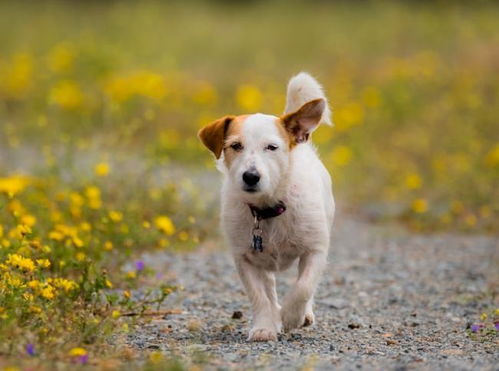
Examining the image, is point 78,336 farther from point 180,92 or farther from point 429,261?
point 180,92

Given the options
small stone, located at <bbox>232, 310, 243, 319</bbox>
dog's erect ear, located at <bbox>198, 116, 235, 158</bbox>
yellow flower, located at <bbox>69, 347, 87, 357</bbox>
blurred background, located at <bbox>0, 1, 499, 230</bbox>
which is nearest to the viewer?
yellow flower, located at <bbox>69, 347, 87, 357</bbox>

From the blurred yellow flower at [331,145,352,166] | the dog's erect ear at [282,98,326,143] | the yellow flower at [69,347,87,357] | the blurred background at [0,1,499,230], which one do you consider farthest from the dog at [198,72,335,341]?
the blurred yellow flower at [331,145,352,166]

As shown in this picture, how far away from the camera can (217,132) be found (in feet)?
16.0

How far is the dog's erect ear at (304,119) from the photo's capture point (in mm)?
4812

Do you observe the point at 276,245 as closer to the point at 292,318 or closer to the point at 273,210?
the point at 273,210

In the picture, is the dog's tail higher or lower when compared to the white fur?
higher

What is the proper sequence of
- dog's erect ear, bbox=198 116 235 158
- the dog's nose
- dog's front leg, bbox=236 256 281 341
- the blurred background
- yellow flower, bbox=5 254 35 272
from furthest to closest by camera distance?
1. the blurred background
2. dog's erect ear, bbox=198 116 235 158
3. dog's front leg, bbox=236 256 281 341
4. the dog's nose
5. yellow flower, bbox=5 254 35 272

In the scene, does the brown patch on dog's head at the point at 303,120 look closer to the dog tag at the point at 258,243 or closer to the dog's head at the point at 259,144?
the dog's head at the point at 259,144

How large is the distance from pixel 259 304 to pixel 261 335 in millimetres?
234

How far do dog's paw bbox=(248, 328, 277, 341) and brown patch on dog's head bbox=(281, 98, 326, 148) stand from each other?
1018 mm

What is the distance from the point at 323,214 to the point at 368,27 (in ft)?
41.4

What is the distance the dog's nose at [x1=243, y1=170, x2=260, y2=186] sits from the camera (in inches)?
180

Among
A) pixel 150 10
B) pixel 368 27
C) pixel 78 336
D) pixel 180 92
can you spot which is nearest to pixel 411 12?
pixel 368 27

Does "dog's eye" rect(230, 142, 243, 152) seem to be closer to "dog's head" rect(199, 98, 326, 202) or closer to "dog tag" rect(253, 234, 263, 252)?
"dog's head" rect(199, 98, 326, 202)
